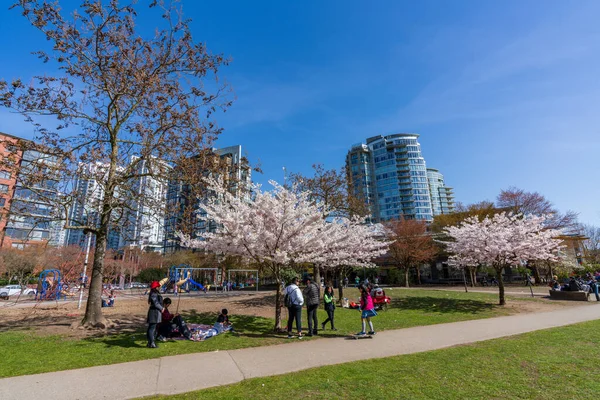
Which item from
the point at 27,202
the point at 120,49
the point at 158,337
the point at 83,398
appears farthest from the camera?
the point at 120,49

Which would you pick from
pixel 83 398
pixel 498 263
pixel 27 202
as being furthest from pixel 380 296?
pixel 27 202

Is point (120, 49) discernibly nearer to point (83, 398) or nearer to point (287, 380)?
point (83, 398)

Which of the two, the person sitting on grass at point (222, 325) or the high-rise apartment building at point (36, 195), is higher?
the high-rise apartment building at point (36, 195)

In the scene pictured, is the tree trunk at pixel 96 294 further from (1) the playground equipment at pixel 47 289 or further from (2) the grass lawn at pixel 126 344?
(1) the playground equipment at pixel 47 289

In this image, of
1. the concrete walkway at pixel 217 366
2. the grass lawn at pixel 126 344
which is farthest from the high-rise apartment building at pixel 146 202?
the concrete walkway at pixel 217 366

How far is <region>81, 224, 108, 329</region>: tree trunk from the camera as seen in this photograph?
1055 cm

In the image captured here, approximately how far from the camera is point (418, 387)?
499 cm

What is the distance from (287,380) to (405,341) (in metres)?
4.34

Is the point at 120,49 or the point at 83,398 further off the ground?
the point at 120,49

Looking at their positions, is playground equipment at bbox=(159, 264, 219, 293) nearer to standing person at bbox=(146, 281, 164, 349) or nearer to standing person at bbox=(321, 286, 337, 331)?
standing person at bbox=(146, 281, 164, 349)

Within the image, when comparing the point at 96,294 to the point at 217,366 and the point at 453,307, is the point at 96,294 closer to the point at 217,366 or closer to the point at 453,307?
the point at 217,366

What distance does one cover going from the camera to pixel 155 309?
26.6 ft

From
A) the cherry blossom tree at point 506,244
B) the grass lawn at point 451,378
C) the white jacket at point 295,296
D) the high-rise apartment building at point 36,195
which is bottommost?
the grass lawn at point 451,378

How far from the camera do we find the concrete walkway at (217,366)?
Answer: 5090 millimetres
